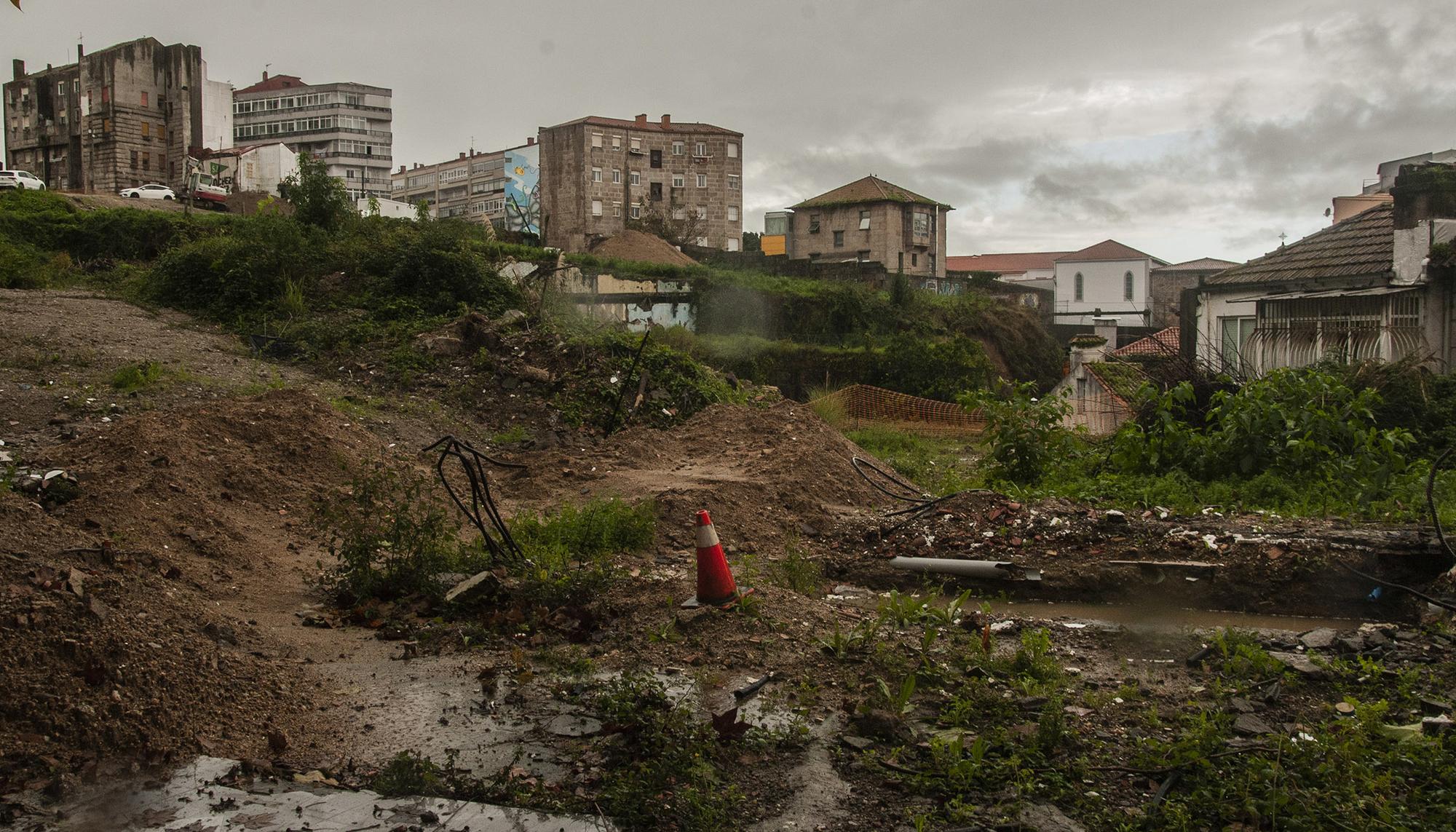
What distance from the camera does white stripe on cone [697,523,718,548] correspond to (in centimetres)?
592

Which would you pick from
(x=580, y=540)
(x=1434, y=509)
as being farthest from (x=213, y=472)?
(x=1434, y=509)

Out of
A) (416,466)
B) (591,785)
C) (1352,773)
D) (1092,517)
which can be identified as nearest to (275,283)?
(416,466)

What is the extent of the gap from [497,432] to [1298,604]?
969 cm

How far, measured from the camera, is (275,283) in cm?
1756

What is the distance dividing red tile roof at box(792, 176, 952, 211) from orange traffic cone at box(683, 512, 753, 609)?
2103 inches

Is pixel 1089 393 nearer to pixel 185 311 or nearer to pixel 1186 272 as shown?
pixel 185 311

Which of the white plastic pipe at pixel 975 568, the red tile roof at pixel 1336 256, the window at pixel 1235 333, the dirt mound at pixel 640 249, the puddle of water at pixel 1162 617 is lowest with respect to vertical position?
the puddle of water at pixel 1162 617

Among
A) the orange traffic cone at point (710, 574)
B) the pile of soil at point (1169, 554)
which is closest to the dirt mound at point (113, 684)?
the orange traffic cone at point (710, 574)

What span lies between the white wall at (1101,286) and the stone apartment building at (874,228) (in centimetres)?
886

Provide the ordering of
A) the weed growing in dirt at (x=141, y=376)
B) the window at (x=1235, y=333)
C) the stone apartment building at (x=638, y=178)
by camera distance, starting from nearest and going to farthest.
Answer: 1. the weed growing in dirt at (x=141, y=376)
2. the window at (x=1235, y=333)
3. the stone apartment building at (x=638, y=178)

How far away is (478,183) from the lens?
8350 cm

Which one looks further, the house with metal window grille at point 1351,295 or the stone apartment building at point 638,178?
the stone apartment building at point 638,178

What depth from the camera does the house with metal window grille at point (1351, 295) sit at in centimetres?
A: 1410

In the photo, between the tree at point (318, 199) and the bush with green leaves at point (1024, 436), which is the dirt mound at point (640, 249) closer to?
the tree at point (318, 199)
